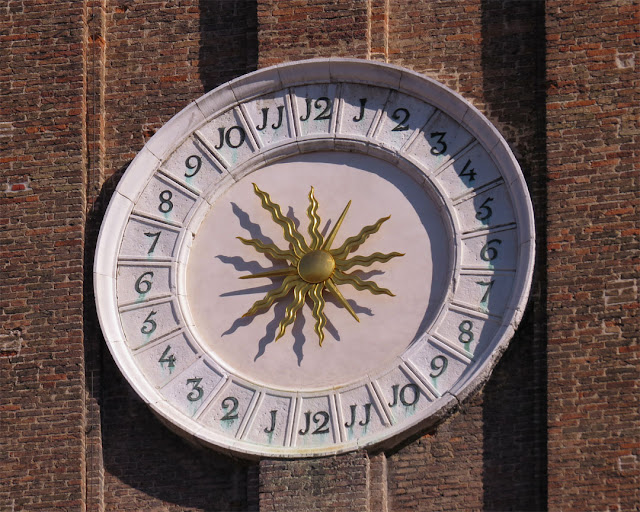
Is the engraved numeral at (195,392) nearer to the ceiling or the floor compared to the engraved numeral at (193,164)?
nearer to the floor

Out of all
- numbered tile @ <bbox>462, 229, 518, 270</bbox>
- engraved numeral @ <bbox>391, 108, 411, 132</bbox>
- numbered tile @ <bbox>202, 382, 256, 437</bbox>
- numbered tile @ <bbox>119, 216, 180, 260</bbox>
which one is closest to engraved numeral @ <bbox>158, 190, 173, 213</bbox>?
numbered tile @ <bbox>119, 216, 180, 260</bbox>

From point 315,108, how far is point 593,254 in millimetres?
2510

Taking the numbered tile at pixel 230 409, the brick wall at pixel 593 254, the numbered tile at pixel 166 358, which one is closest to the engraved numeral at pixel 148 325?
the numbered tile at pixel 166 358

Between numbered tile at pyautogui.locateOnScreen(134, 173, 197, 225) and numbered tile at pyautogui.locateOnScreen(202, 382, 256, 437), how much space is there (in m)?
1.47

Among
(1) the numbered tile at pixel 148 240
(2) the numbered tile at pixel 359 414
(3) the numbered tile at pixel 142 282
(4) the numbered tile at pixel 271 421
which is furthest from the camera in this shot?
(1) the numbered tile at pixel 148 240

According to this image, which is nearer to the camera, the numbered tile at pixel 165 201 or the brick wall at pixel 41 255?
the brick wall at pixel 41 255

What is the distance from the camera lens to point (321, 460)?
17.1 m

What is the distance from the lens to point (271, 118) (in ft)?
59.8

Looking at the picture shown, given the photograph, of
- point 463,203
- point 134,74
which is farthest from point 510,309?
point 134,74

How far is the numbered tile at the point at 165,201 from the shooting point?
18125 mm

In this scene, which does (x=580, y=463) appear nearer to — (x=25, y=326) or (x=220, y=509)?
(x=220, y=509)

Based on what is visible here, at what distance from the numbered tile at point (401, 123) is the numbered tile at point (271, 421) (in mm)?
2178

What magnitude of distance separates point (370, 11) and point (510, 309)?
2.81m

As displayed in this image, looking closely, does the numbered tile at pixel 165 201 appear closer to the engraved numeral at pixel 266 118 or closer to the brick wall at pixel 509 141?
the engraved numeral at pixel 266 118
